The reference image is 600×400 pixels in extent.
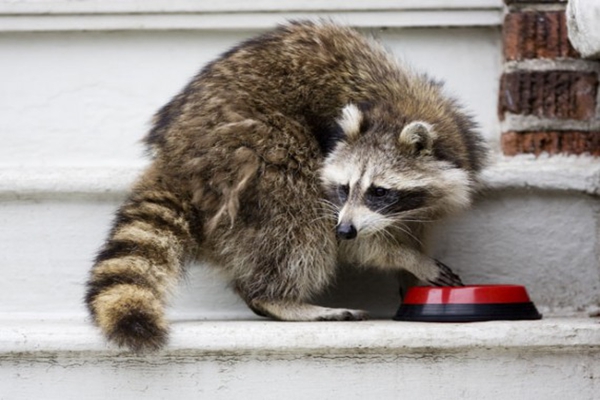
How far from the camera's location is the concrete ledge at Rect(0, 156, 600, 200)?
3.63 metres

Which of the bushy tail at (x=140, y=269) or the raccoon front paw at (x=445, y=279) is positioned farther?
the raccoon front paw at (x=445, y=279)

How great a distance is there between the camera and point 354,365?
285 cm

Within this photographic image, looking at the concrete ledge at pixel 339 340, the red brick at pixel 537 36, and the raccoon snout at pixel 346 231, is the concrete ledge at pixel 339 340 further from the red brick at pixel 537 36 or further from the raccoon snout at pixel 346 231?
the red brick at pixel 537 36

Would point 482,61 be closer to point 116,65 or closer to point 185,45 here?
point 185,45

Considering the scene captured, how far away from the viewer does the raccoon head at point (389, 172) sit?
333 cm

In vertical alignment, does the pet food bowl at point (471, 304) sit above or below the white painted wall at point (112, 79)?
below

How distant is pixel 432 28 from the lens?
3.90 metres

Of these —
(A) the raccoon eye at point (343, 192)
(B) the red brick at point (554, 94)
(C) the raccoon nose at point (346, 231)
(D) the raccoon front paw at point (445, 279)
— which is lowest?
(D) the raccoon front paw at point (445, 279)

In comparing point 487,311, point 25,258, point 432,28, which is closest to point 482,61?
point 432,28

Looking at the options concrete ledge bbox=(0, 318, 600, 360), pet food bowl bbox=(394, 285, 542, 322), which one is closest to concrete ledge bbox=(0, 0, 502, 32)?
pet food bowl bbox=(394, 285, 542, 322)

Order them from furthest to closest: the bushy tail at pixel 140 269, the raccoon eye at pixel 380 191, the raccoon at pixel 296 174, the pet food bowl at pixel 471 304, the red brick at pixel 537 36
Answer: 1. the red brick at pixel 537 36
2. the raccoon eye at pixel 380 191
3. the raccoon at pixel 296 174
4. the pet food bowl at pixel 471 304
5. the bushy tail at pixel 140 269

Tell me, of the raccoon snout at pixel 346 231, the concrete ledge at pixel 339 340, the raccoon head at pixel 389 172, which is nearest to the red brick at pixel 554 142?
the raccoon head at pixel 389 172

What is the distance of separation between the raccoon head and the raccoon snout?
11cm

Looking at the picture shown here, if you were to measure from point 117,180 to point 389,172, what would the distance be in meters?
0.92
